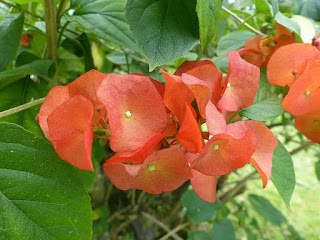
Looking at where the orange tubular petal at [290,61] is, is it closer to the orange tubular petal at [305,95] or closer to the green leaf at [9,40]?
the orange tubular petal at [305,95]

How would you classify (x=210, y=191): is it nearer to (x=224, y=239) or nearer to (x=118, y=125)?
(x=118, y=125)

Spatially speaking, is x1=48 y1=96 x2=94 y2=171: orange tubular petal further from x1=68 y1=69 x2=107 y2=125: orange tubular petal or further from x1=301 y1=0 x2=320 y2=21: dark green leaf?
x1=301 y1=0 x2=320 y2=21: dark green leaf

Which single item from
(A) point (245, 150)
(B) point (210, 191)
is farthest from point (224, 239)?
(A) point (245, 150)

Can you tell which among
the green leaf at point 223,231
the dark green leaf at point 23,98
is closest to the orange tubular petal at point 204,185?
the dark green leaf at point 23,98

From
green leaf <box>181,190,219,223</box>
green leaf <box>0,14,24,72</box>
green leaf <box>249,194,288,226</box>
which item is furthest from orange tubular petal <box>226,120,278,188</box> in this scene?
green leaf <box>249,194,288,226</box>

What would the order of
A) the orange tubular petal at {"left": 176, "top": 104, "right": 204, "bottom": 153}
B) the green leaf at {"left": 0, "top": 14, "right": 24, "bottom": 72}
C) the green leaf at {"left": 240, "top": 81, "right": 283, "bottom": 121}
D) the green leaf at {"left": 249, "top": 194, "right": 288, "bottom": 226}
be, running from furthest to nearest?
the green leaf at {"left": 249, "top": 194, "right": 288, "bottom": 226} → the green leaf at {"left": 0, "top": 14, "right": 24, "bottom": 72} → the green leaf at {"left": 240, "top": 81, "right": 283, "bottom": 121} → the orange tubular petal at {"left": 176, "top": 104, "right": 204, "bottom": 153}

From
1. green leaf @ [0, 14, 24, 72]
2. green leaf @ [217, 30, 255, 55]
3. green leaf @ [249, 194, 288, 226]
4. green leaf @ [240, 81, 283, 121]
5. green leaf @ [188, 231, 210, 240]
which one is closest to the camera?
green leaf @ [240, 81, 283, 121]

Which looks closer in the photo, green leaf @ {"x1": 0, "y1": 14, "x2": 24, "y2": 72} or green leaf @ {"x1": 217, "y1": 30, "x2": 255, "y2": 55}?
green leaf @ {"x1": 0, "y1": 14, "x2": 24, "y2": 72}
